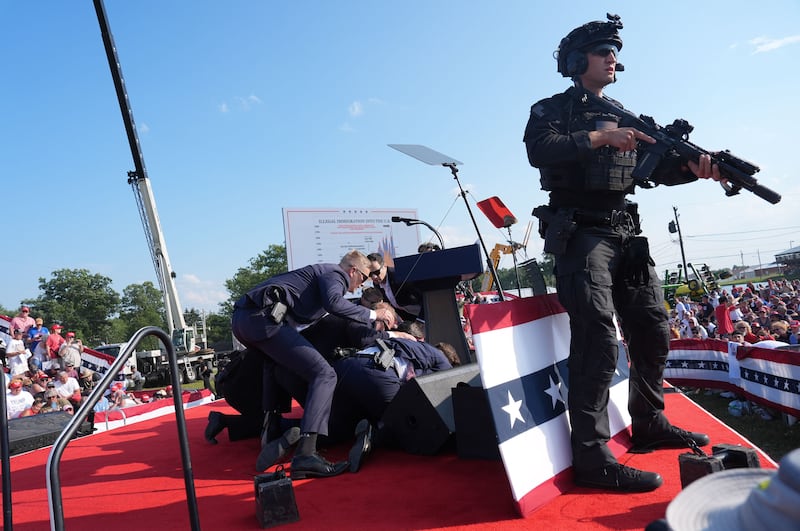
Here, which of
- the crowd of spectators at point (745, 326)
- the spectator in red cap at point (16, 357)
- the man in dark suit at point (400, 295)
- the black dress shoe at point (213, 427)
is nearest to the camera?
the black dress shoe at point (213, 427)

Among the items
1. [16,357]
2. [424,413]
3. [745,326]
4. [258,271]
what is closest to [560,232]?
[424,413]

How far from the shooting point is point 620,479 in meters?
2.57

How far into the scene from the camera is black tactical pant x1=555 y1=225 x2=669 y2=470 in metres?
2.70

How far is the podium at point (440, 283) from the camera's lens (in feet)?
19.8

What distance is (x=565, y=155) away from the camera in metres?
2.79

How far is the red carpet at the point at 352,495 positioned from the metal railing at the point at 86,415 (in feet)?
1.66

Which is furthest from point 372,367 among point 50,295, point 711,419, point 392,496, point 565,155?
point 50,295

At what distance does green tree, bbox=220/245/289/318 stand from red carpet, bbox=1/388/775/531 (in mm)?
44012

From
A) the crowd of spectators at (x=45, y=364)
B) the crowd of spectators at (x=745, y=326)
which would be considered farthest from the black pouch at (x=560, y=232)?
the crowd of spectators at (x=45, y=364)

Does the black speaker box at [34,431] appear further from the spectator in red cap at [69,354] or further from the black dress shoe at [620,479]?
the spectator in red cap at [69,354]

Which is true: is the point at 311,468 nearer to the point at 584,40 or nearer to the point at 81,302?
the point at 584,40

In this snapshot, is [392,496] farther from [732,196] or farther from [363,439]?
[732,196]

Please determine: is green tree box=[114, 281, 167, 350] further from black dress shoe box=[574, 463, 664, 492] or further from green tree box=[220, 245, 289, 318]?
black dress shoe box=[574, 463, 664, 492]

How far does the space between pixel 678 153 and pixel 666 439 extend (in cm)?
163
